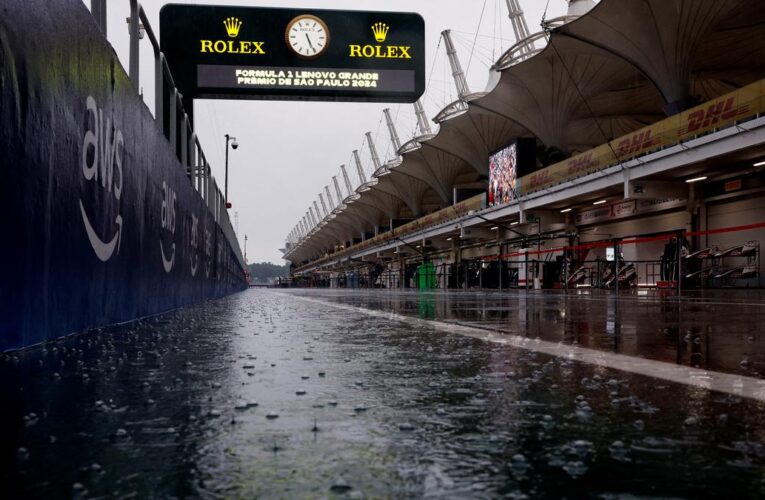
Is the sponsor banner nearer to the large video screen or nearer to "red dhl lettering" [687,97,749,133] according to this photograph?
the large video screen

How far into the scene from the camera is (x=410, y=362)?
3.32 metres

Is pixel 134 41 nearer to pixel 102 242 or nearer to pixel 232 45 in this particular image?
pixel 102 242

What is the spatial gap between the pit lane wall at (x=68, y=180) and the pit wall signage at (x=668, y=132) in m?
19.9

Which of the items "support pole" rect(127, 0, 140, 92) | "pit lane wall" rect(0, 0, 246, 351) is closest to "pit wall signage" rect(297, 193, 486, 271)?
"support pole" rect(127, 0, 140, 92)

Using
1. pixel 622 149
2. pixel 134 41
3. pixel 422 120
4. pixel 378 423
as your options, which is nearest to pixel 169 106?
pixel 134 41

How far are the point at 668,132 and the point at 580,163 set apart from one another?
7116 mm

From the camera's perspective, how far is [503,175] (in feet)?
150

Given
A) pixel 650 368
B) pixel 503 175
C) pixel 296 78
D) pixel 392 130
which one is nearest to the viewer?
pixel 650 368

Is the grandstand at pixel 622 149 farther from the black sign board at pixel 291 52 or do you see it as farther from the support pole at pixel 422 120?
the support pole at pixel 422 120

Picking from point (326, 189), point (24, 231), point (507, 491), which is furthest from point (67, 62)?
point (326, 189)

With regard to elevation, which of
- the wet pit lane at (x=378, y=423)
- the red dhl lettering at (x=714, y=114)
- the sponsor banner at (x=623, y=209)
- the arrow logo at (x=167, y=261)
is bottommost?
the wet pit lane at (x=378, y=423)

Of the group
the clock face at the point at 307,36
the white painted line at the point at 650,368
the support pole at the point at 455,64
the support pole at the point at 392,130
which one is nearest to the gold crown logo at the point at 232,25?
the clock face at the point at 307,36

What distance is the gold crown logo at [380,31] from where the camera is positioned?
18.0 meters

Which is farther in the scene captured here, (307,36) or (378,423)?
(307,36)
